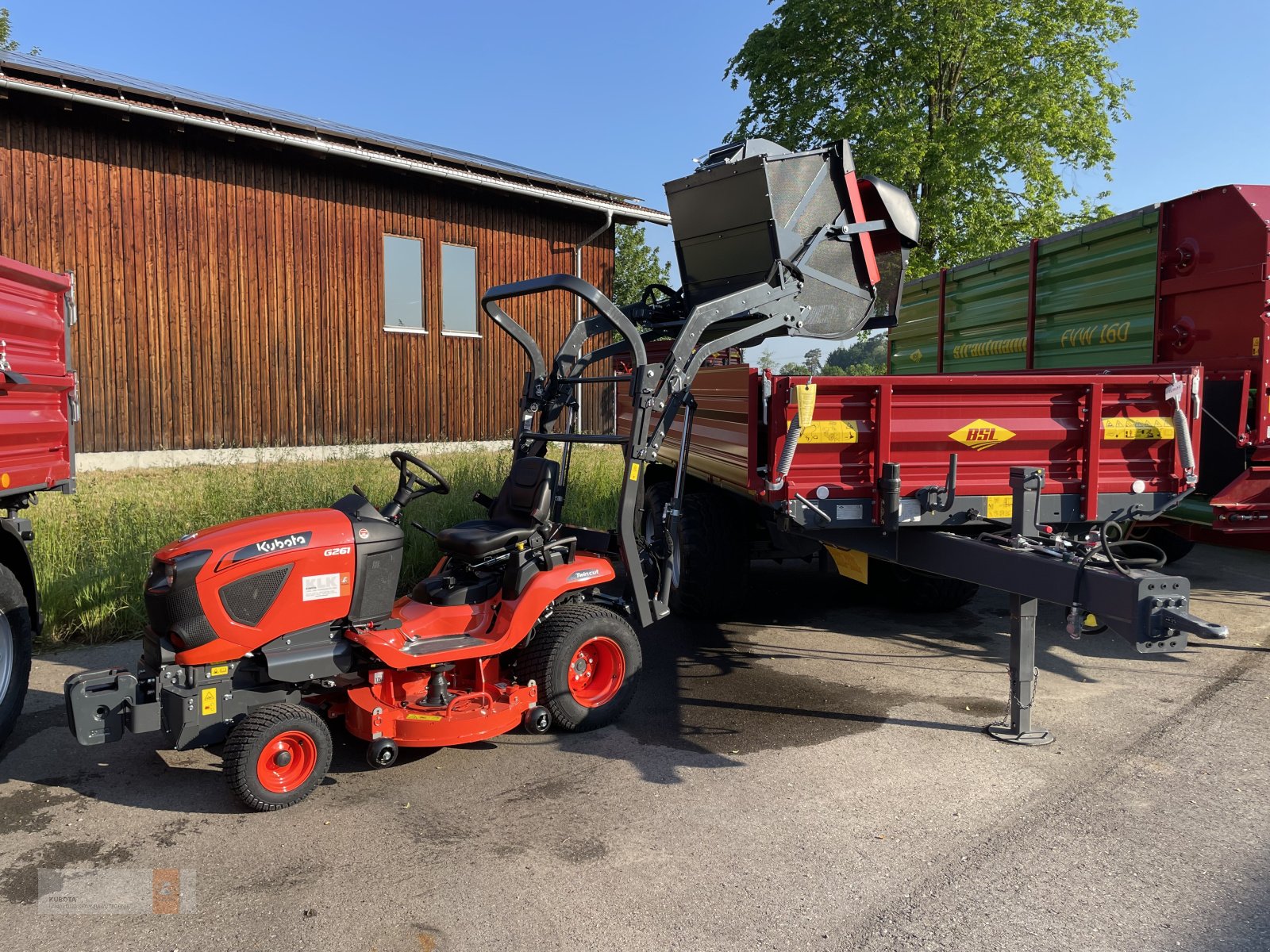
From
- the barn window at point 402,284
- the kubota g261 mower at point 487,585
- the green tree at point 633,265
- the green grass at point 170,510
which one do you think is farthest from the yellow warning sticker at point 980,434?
the green tree at point 633,265

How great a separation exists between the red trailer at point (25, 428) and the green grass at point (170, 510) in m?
1.03

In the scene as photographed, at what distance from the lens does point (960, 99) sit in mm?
16750

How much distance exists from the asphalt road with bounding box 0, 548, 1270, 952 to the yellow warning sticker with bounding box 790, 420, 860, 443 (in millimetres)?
1275

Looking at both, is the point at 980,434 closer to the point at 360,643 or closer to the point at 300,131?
the point at 360,643

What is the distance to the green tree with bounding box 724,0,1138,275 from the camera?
15531mm

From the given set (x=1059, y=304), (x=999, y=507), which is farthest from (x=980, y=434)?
(x=1059, y=304)

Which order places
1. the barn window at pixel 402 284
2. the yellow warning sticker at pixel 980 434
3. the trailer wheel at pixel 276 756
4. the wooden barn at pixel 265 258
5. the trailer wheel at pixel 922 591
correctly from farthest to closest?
the barn window at pixel 402 284, the wooden barn at pixel 265 258, the trailer wheel at pixel 922 591, the yellow warning sticker at pixel 980 434, the trailer wheel at pixel 276 756

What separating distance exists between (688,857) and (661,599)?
1.40 metres

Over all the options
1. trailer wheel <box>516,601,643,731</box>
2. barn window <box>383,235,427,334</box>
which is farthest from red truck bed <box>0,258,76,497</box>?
barn window <box>383,235,427,334</box>

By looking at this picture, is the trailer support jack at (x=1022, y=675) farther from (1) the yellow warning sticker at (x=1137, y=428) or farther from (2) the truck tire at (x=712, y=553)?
(2) the truck tire at (x=712, y=553)

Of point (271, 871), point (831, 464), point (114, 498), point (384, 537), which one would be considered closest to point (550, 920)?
point (271, 871)

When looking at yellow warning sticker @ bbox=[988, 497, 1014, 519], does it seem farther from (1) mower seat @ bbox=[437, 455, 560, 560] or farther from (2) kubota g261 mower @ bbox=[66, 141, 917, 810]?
(1) mower seat @ bbox=[437, 455, 560, 560]

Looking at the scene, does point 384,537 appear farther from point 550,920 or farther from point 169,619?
point 550,920

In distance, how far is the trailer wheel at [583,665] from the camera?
13.1 ft
